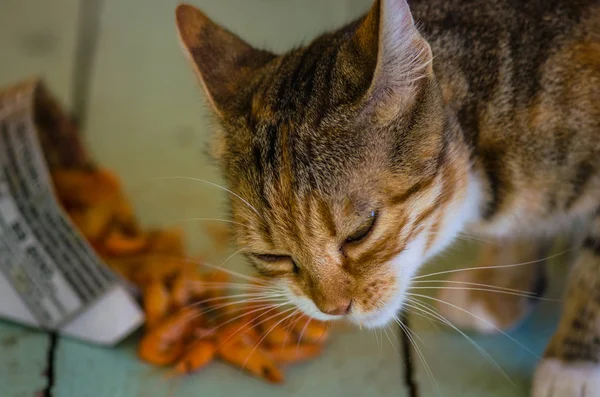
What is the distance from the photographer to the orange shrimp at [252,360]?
1.08 m

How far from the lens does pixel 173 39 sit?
5.44 feet

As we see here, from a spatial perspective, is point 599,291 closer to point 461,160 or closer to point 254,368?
point 461,160

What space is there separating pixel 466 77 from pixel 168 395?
2.10ft

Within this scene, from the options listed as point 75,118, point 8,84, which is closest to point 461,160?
point 75,118

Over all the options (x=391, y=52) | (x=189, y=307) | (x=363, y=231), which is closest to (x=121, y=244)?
(x=189, y=307)

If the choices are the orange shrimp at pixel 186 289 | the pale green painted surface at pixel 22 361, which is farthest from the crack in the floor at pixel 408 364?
the pale green painted surface at pixel 22 361

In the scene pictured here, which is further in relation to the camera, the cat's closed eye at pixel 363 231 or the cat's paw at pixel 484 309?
the cat's paw at pixel 484 309

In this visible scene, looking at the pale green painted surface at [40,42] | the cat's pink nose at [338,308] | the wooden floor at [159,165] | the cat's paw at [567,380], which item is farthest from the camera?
the pale green painted surface at [40,42]

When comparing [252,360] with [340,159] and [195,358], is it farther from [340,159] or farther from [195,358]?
[340,159]

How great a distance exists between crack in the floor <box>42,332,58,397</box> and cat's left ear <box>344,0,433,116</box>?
0.68 m

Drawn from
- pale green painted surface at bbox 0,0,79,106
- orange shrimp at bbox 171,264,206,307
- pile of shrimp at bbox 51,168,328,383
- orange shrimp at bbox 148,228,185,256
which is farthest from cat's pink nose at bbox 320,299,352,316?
pale green painted surface at bbox 0,0,79,106

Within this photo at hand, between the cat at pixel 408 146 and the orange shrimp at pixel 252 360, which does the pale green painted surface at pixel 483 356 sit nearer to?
the cat at pixel 408 146

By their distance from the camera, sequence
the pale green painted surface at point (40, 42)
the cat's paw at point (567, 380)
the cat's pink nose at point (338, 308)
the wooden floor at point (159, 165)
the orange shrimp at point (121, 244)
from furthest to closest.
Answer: the pale green painted surface at point (40, 42) < the orange shrimp at point (121, 244) < the wooden floor at point (159, 165) < the cat's paw at point (567, 380) < the cat's pink nose at point (338, 308)

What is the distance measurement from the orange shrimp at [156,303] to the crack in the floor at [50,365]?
0.51 feet
